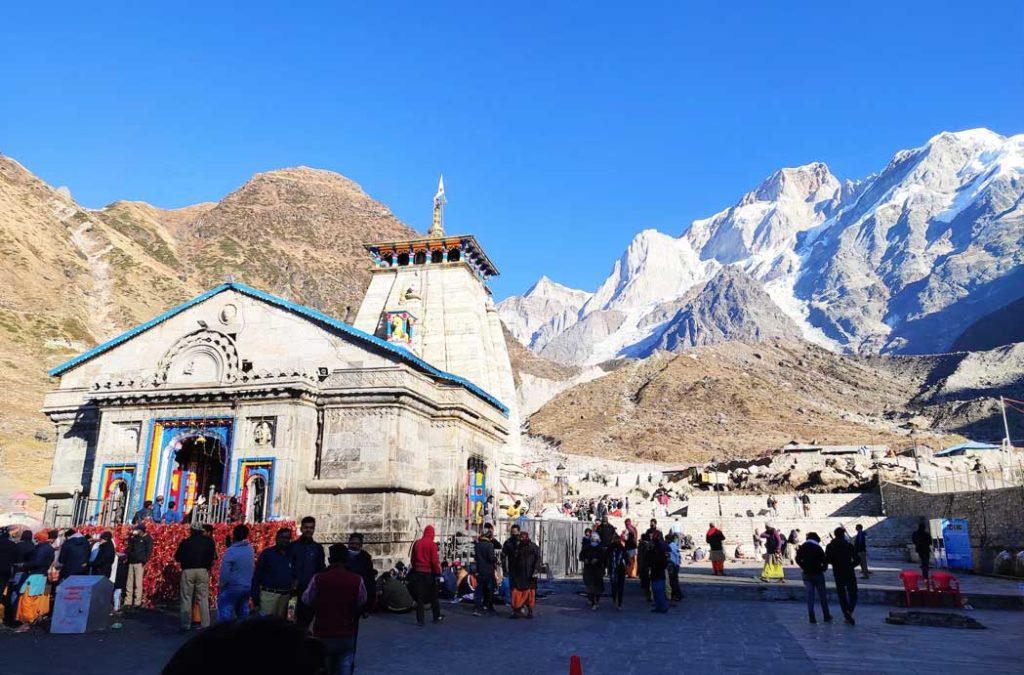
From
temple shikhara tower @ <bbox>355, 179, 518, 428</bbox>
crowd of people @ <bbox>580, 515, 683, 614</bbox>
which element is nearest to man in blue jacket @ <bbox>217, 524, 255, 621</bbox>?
crowd of people @ <bbox>580, 515, 683, 614</bbox>

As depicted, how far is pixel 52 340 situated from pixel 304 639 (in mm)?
80902

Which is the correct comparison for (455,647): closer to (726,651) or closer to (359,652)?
(359,652)

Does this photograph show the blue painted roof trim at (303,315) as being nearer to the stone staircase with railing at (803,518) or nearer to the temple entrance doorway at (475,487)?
the temple entrance doorway at (475,487)

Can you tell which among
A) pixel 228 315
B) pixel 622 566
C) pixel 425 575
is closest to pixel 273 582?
pixel 425 575

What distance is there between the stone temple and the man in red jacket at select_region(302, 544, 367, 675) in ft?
41.1

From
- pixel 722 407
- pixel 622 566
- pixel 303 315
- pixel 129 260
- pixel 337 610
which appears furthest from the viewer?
pixel 722 407

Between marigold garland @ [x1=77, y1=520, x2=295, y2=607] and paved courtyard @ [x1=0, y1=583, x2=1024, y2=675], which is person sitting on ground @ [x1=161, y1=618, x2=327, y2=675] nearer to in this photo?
paved courtyard @ [x1=0, y1=583, x2=1024, y2=675]

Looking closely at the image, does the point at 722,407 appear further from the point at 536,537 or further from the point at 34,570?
the point at 34,570

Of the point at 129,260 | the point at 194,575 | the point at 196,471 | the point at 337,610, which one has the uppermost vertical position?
the point at 129,260

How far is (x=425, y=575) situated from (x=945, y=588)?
11.6 metres

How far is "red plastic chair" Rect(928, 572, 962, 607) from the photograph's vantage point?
1583 cm

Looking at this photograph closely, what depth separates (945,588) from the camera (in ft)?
52.6

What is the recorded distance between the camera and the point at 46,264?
8675 centimetres

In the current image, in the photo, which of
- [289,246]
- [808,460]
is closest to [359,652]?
[808,460]
